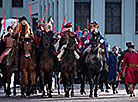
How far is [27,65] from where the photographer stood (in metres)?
22.5

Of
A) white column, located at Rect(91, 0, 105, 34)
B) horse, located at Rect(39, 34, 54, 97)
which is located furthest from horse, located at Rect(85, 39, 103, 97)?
white column, located at Rect(91, 0, 105, 34)

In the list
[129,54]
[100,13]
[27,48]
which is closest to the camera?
[27,48]

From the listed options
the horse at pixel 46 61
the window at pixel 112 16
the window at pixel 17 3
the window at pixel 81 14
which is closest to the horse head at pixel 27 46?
the horse at pixel 46 61

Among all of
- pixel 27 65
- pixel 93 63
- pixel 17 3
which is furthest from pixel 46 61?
pixel 17 3

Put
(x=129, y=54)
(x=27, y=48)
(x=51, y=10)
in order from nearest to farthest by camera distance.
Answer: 1. (x=27, y=48)
2. (x=129, y=54)
3. (x=51, y=10)

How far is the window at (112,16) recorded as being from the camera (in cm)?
3844

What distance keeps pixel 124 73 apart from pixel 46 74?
301 cm

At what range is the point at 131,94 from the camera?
2348 centimetres

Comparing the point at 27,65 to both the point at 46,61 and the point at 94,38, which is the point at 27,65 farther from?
the point at 94,38

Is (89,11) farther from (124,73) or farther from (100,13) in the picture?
(124,73)

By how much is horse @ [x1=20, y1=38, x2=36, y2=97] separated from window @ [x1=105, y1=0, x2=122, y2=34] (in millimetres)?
16073

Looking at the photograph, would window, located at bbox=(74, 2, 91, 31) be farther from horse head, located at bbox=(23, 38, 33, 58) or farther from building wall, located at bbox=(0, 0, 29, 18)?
building wall, located at bbox=(0, 0, 29, 18)

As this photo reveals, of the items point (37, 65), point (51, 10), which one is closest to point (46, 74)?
point (37, 65)

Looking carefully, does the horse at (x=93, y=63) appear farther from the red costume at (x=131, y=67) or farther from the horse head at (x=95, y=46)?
the red costume at (x=131, y=67)
